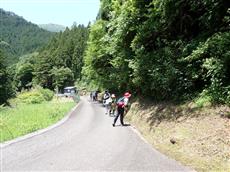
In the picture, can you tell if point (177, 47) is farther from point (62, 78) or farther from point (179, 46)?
point (62, 78)

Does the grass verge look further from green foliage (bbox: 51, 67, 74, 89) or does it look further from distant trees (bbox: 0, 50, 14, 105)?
green foliage (bbox: 51, 67, 74, 89)

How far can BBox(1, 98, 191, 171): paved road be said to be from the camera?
9.88 metres

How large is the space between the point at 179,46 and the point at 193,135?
6.76m

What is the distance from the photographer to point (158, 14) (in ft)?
61.1

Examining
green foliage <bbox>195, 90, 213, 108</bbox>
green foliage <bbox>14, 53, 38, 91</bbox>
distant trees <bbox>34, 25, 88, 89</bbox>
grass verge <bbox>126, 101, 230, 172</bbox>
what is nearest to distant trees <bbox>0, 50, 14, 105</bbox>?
distant trees <bbox>34, 25, 88, 89</bbox>

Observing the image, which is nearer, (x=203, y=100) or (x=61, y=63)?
(x=203, y=100)

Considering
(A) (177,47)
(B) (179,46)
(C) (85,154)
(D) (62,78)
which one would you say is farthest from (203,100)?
(D) (62,78)

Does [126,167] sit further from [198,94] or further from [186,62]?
[186,62]

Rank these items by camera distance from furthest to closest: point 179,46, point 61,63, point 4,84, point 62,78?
point 61,63
point 62,78
point 4,84
point 179,46

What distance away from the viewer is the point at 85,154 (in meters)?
11.7

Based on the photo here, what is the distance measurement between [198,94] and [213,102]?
1.80 meters

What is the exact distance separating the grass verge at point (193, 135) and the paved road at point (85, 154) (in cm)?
50

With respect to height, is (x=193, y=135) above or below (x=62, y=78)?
below

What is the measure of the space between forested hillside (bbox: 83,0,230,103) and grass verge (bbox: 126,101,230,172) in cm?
86
